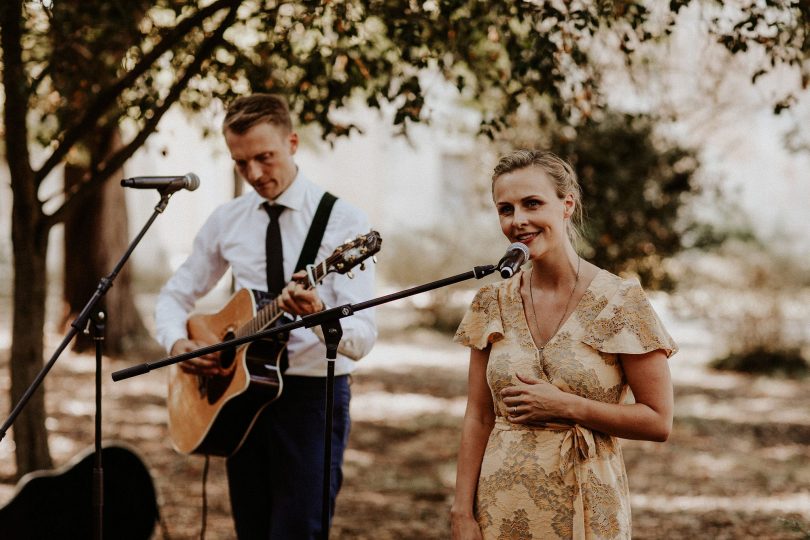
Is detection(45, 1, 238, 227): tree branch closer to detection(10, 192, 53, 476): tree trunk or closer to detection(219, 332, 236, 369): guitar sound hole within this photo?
detection(10, 192, 53, 476): tree trunk

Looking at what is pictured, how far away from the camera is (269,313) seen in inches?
132

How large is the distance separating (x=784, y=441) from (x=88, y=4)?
7588 mm

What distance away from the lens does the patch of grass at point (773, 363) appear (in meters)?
12.0

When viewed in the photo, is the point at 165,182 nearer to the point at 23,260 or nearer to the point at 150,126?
the point at 150,126

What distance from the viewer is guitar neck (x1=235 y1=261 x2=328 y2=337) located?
118 inches

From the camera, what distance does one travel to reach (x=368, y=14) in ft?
14.4

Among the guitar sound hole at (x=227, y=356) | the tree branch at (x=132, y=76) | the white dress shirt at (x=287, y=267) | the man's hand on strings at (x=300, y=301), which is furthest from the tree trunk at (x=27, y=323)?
the man's hand on strings at (x=300, y=301)

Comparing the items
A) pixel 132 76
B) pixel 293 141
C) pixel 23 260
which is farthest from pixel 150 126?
pixel 293 141

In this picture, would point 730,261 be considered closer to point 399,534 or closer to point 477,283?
point 477,283

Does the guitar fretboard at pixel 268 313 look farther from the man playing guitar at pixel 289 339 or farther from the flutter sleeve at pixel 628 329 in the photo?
the flutter sleeve at pixel 628 329

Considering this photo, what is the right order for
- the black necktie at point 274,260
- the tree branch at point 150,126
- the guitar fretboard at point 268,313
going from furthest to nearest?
the tree branch at point 150,126, the black necktie at point 274,260, the guitar fretboard at point 268,313

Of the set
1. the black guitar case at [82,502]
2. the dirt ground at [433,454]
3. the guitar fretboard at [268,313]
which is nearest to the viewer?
the guitar fretboard at [268,313]

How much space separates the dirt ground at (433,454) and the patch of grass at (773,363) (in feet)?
0.95

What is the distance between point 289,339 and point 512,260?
1.37m
